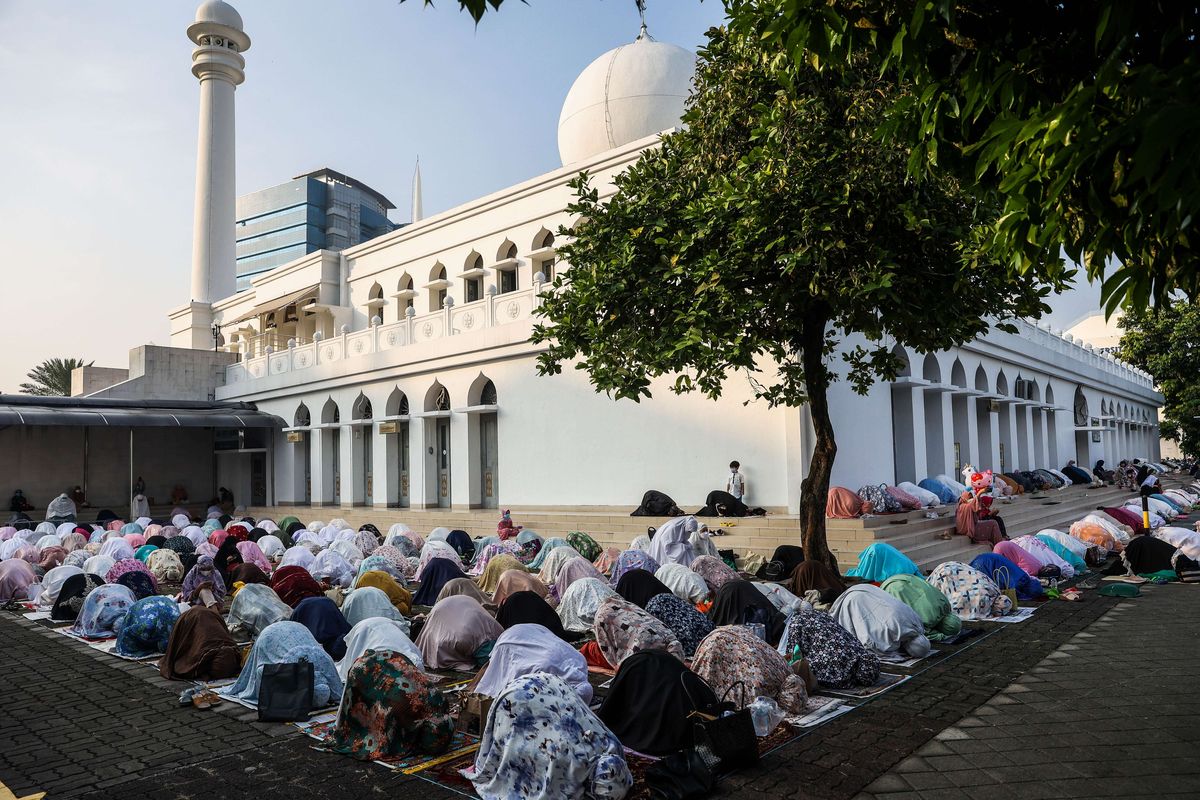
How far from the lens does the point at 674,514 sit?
15.9 meters

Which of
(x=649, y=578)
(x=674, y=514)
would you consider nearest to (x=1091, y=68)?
(x=649, y=578)

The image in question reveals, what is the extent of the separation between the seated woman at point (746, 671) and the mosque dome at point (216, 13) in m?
38.8

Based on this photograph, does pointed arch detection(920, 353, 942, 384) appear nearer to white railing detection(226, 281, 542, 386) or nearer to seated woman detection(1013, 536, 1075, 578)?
seated woman detection(1013, 536, 1075, 578)

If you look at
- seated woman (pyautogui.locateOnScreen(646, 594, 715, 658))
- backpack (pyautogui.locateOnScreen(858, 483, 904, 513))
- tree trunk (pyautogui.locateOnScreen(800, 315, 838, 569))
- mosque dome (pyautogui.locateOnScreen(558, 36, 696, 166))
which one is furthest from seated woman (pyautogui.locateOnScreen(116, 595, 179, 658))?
mosque dome (pyautogui.locateOnScreen(558, 36, 696, 166))

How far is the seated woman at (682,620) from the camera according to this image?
754cm

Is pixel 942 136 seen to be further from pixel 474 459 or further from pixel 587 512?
pixel 474 459

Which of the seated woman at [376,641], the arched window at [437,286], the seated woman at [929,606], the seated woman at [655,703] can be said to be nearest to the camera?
the seated woman at [655,703]

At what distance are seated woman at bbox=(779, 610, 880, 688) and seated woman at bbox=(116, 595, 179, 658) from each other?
21.5 feet

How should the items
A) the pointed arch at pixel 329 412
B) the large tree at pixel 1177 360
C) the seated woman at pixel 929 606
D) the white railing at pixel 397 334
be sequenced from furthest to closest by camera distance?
1. the large tree at pixel 1177 360
2. the pointed arch at pixel 329 412
3. the white railing at pixel 397 334
4. the seated woman at pixel 929 606

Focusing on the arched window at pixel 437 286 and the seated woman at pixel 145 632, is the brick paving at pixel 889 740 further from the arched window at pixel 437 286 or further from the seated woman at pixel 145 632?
the arched window at pixel 437 286

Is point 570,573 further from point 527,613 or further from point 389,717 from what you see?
point 389,717

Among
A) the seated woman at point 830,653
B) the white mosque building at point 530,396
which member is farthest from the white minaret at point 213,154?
the seated woman at point 830,653

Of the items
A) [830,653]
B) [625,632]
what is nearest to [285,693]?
[625,632]

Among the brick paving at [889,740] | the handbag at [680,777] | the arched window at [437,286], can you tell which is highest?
the arched window at [437,286]
